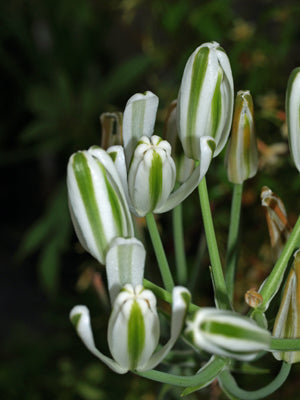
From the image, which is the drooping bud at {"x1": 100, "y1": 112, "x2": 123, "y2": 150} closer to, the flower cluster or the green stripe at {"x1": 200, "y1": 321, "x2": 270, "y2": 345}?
the flower cluster

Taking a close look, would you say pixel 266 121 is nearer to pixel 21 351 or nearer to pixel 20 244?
pixel 21 351

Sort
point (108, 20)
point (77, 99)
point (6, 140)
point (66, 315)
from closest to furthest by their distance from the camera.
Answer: point (66, 315)
point (77, 99)
point (108, 20)
point (6, 140)

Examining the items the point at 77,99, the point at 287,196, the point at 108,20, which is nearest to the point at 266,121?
the point at 287,196

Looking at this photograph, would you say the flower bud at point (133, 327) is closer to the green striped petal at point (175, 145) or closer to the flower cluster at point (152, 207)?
the flower cluster at point (152, 207)

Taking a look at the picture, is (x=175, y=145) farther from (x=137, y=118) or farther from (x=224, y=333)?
(x=224, y=333)

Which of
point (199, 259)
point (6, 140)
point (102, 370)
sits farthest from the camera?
point (6, 140)

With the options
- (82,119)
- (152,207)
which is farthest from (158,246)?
(82,119)

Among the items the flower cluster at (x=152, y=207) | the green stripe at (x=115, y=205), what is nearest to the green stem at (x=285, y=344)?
the flower cluster at (x=152, y=207)

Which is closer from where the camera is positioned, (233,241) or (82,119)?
(233,241)
